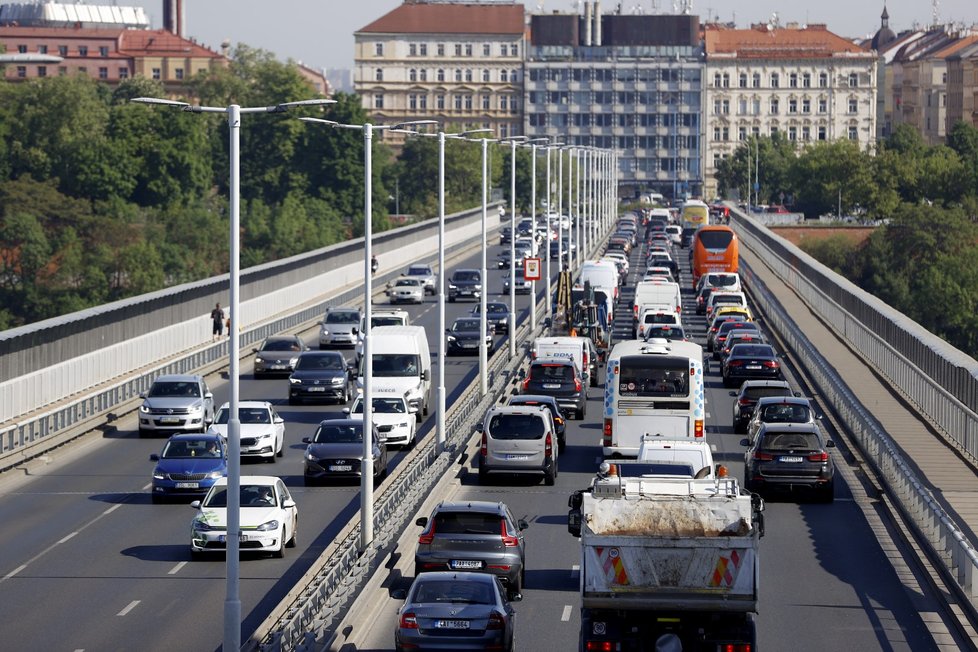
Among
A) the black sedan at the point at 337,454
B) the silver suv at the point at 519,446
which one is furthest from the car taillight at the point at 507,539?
the silver suv at the point at 519,446

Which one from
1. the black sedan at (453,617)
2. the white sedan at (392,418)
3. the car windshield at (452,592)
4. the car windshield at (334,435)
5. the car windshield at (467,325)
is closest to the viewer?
the black sedan at (453,617)

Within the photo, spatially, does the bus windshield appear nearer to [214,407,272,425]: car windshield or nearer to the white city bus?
the white city bus

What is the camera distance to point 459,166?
178625 millimetres

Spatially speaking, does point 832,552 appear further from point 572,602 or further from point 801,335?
point 801,335

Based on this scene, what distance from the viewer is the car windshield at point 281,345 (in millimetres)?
57000

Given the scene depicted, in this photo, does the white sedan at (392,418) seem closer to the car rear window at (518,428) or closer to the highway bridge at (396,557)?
the highway bridge at (396,557)

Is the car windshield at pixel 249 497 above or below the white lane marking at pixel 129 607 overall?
above

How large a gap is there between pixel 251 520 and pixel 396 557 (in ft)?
10.7

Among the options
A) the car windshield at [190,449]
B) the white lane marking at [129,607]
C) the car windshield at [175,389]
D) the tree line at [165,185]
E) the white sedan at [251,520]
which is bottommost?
the white lane marking at [129,607]

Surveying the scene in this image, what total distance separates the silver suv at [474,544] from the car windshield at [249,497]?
13.3 ft

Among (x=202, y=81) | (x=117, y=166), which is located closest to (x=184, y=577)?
(x=117, y=166)

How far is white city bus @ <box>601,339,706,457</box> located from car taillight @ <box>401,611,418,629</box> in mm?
17083

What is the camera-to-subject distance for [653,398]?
1473 inches

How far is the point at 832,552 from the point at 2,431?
58.2 ft
